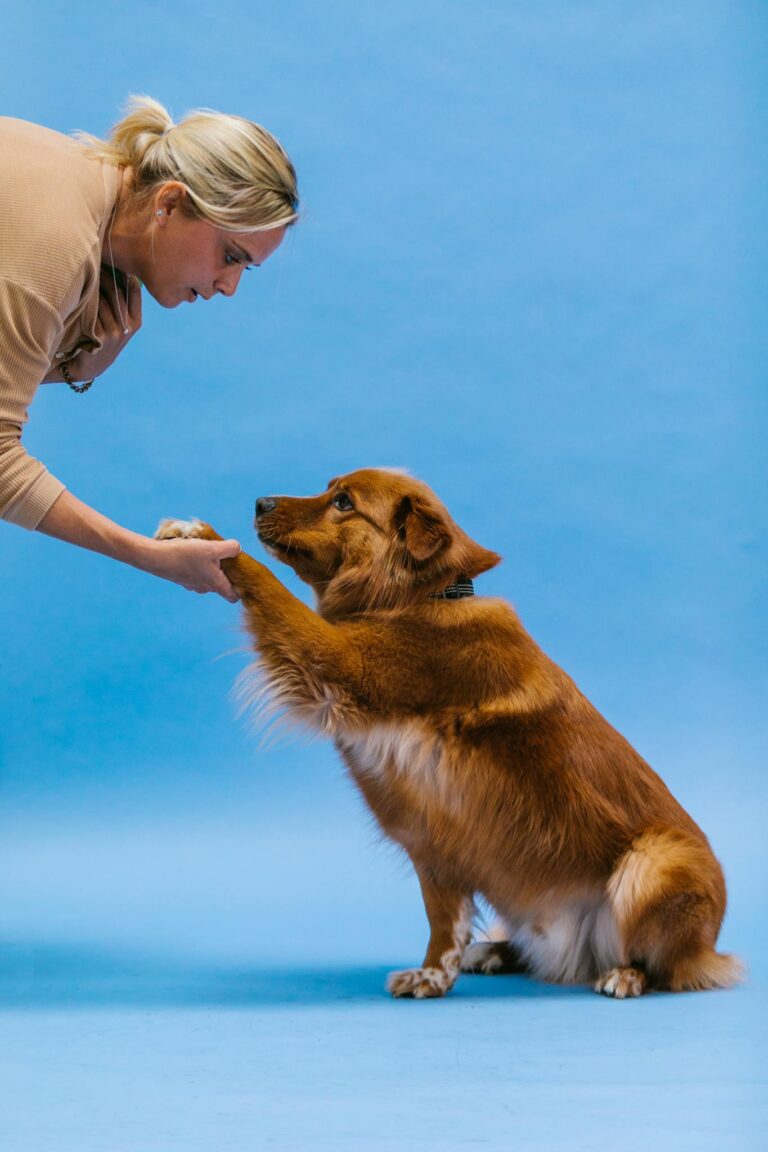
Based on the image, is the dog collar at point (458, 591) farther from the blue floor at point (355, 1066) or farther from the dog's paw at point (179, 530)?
the blue floor at point (355, 1066)

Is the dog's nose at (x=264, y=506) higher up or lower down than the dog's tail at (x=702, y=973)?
higher up

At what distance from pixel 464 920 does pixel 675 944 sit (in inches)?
24.4

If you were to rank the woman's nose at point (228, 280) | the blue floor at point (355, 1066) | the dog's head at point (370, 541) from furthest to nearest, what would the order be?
the dog's head at point (370, 541), the woman's nose at point (228, 280), the blue floor at point (355, 1066)

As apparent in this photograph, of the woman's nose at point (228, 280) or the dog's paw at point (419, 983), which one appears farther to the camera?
the dog's paw at point (419, 983)

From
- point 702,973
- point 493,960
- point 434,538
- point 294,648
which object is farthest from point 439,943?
point 434,538

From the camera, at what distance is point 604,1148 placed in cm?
243

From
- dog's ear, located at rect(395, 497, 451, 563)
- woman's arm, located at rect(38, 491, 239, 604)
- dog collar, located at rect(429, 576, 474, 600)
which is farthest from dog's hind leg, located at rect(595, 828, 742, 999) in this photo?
woman's arm, located at rect(38, 491, 239, 604)

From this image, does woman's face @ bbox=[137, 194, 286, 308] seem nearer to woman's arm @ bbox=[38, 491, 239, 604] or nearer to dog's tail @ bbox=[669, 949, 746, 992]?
woman's arm @ bbox=[38, 491, 239, 604]

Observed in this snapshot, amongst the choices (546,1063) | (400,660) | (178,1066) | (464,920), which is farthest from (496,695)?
(178,1066)

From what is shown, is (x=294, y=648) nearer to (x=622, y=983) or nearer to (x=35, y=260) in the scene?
(x=35, y=260)

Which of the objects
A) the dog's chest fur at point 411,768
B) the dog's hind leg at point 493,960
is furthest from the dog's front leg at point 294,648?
the dog's hind leg at point 493,960

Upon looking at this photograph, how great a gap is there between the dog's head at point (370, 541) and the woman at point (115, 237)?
31 cm

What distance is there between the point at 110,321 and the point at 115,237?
339 mm

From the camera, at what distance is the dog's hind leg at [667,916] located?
3.73m
